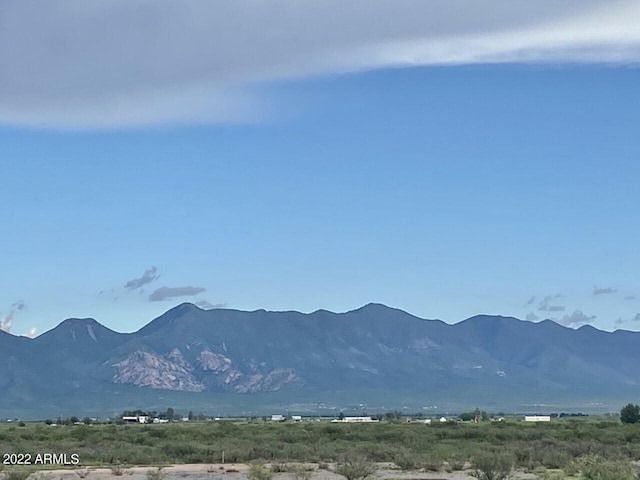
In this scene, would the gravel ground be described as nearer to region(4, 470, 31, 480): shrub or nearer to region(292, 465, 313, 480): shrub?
region(292, 465, 313, 480): shrub

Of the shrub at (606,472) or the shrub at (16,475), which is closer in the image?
the shrub at (606,472)

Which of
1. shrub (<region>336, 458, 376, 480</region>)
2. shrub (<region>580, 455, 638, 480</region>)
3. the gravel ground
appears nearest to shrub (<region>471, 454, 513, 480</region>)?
the gravel ground

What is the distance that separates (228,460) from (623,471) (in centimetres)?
2968

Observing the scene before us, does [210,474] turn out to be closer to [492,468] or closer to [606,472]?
[492,468]

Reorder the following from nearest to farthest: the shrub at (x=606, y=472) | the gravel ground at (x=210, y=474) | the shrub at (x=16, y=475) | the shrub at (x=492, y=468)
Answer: the shrub at (x=606, y=472)
the shrub at (x=16, y=475)
the shrub at (x=492, y=468)
the gravel ground at (x=210, y=474)

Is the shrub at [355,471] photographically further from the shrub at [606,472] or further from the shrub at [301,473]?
the shrub at [606,472]

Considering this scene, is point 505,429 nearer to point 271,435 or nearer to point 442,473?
point 271,435

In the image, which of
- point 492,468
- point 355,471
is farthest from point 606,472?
point 355,471

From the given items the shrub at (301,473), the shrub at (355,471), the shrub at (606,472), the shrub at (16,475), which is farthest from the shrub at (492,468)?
the shrub at (16,475)

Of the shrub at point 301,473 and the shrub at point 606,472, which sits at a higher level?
the shrub at point 301,473

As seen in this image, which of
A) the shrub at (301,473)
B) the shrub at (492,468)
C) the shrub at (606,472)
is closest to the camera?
the shrub at (606,472)

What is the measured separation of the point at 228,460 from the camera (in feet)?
218

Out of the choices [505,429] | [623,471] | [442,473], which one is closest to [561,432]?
[505,429]

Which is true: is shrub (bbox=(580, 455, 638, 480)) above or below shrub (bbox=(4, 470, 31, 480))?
below
